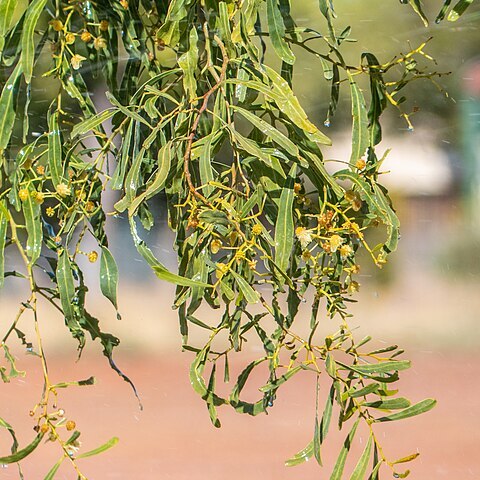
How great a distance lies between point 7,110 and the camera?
0.64 m

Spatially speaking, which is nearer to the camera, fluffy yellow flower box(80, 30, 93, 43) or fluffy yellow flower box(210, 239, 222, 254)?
fluffy yellow flower box(210, 239, 222, 254)

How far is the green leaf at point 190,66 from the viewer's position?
613 millimetres

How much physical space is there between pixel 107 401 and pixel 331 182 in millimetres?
4654

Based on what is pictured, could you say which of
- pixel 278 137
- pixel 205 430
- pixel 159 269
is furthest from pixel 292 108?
pixel 205 430

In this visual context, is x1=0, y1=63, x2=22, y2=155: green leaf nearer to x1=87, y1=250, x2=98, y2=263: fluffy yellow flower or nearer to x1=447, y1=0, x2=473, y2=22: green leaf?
x1=87, y1=250, x2=98, y2=263: fluffy yellow flower

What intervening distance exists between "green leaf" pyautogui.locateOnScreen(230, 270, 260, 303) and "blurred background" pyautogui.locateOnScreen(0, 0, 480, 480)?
231cm

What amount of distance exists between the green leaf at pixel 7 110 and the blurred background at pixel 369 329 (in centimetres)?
228

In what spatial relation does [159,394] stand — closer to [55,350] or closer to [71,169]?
[55,350]

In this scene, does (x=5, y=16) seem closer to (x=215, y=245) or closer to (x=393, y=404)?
(x=215, y=245)

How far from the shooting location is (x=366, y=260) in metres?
5.97

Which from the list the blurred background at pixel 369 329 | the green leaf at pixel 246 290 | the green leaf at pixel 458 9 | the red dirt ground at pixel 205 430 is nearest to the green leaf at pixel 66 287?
the green leaf at pixel 246 290

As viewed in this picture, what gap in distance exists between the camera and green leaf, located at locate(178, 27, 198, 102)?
0.61 m

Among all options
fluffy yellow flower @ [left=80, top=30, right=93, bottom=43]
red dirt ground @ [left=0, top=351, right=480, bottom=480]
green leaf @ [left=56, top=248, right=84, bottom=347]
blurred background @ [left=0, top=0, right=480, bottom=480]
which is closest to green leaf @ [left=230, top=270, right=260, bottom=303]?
green leaf @ [left=56, top=248, right=84, bottom=347]

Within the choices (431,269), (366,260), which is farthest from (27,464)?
(431,269)
